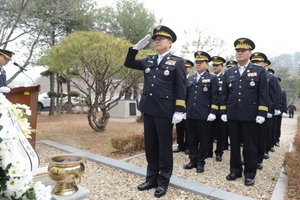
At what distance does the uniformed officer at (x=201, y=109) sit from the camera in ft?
12.9

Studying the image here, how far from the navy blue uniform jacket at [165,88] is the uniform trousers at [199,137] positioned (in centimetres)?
121

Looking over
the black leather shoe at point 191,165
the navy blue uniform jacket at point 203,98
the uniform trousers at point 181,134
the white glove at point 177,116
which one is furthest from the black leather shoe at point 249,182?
the uniform trousers at point 181,134

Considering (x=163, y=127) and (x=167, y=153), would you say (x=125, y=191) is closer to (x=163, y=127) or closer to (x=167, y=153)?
(x=167, y=153)

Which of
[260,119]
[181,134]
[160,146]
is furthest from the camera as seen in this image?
[181,134]

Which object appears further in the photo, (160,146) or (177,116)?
(160,146)

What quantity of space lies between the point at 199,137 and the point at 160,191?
1.44 m

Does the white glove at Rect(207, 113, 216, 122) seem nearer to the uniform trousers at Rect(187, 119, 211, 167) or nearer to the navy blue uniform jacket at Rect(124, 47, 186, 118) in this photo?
the uniform trousers at Rect(187, 119, 211, 167)

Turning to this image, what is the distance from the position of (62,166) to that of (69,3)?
6.65 metres

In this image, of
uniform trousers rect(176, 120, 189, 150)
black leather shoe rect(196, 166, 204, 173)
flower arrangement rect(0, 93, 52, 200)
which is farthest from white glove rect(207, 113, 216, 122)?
flower arrangement rect(0, 93, 52, 200)

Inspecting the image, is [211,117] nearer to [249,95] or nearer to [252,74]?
[249,95]

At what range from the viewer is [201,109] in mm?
3969

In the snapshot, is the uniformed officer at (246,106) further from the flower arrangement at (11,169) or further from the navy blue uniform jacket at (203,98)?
the flower arrangement at (11,169)

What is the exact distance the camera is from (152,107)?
9.70 feet

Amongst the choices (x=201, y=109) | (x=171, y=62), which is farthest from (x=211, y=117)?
(x=171, y=62)
